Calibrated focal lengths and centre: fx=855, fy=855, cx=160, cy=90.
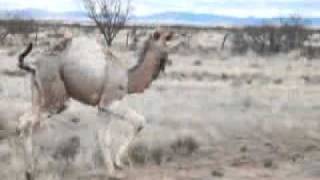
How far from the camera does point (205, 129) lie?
16.1 meters

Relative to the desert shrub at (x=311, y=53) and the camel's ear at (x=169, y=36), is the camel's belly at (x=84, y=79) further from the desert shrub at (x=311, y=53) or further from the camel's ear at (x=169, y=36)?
the desert shrub at (x=311, y=53)

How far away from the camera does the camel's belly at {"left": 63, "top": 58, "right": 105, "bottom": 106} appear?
11680mm

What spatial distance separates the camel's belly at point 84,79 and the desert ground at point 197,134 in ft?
2.72

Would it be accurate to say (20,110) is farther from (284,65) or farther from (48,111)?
(284,65)

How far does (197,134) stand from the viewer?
1527 cm

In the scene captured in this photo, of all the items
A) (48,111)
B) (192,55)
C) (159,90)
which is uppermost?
(48,111)

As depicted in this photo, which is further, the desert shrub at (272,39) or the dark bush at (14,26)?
the dark bush at (14,26)

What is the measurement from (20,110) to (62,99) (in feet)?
20.3

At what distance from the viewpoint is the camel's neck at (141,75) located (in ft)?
40.9

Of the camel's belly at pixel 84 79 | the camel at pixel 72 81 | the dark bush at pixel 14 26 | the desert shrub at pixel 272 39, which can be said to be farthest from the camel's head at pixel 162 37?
the dark bush at pixel 14 26

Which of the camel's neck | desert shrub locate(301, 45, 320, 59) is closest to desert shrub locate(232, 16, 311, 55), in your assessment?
desert shrub locate(301, 45, 320, 59)

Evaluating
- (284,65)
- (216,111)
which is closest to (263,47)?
(284,65)

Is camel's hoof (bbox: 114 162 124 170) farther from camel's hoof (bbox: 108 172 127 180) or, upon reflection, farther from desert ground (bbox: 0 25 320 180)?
camel's hoof (bbox: 108 172 127 180)

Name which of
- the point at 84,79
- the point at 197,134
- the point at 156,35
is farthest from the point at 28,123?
the point at 197,134
